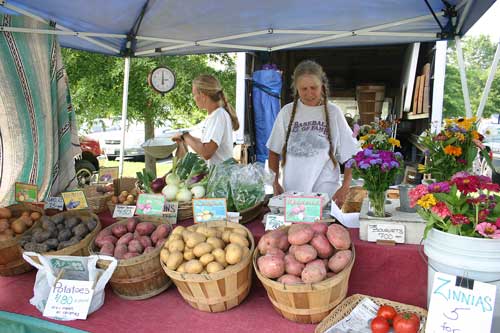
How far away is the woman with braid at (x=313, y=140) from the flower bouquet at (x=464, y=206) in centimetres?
130

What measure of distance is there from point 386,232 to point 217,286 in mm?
760

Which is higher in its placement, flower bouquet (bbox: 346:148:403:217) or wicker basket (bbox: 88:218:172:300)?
flower bouquet (bbox: 346:148:403:217)

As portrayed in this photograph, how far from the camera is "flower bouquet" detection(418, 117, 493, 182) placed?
159 centimetres

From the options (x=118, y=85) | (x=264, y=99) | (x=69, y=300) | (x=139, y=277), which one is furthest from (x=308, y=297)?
(x=118, y=85)

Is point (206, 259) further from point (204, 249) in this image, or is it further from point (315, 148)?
point (315, 148)

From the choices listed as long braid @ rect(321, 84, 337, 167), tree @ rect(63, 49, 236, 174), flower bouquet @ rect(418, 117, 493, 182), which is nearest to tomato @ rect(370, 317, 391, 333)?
flower bouquet @ rect(418, 117, 493, 182)

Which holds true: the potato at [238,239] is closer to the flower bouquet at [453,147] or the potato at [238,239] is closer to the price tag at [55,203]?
the flower bouquet at [453,147]

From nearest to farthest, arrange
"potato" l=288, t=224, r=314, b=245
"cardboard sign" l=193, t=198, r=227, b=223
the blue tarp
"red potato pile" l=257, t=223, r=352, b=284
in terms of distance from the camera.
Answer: "red potato pile" l=257, t=223, r=352, b=284 → "potato" l=288, t=224, r=314, b=245 → "cardboard sign" l=193, t=198, r=227, b=223 → the blue tarp

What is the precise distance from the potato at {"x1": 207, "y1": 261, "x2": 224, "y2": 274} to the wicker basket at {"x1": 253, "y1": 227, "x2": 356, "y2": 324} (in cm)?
16

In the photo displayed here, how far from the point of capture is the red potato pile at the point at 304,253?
4.31 ft

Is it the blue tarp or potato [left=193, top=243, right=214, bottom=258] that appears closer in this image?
potato [left=193, top=243, right=214, bottom=258]

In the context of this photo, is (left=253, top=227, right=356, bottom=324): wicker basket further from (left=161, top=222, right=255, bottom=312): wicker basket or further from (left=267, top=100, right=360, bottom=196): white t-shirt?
(left=267, top=100, right=360, bottom=196): white t-shirt

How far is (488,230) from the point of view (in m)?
1.12

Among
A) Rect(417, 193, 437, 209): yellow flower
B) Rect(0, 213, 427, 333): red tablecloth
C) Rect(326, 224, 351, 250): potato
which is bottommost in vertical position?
Rect(0, 213, 427, 333): red tablecloth
